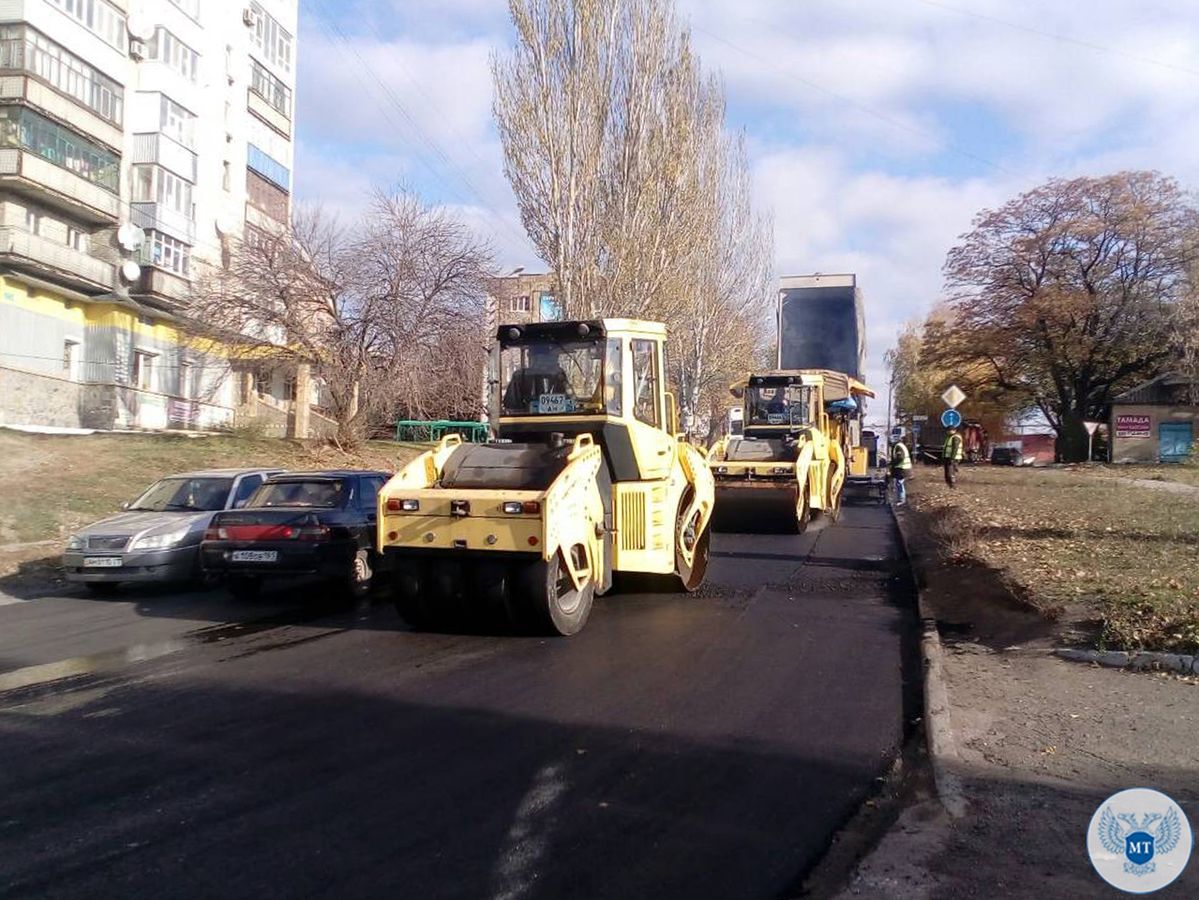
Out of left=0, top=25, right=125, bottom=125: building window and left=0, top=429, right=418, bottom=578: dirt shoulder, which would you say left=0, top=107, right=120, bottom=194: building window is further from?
left=0, top=429, right=418, bottom=578: dirt shoulder

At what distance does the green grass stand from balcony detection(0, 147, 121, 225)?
26031 mm

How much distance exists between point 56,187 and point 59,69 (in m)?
3.55

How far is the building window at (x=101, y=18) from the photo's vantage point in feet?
99.7

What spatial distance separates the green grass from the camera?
8.09 meters

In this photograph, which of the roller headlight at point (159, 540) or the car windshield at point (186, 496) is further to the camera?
the car windshield at point (186, 496)

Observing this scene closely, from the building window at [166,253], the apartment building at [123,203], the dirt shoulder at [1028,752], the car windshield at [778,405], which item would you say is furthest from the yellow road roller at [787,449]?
the building window at [166,253]

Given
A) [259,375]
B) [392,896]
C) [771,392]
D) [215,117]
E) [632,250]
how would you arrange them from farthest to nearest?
[215,117] < [259,375] < [632,250] < [771,392] < [392,896]

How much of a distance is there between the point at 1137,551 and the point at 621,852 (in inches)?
397

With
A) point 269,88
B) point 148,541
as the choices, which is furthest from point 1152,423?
point 148,541

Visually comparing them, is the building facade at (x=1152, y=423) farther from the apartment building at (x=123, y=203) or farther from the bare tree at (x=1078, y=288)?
the apartment building at (x=123, y=203)

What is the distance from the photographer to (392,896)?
3904 millimetres

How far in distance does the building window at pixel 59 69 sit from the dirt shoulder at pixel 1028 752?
96.3ft

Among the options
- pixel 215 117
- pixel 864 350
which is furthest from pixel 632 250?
pixel 215 117

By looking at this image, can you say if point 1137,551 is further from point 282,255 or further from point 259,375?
point 259,375
